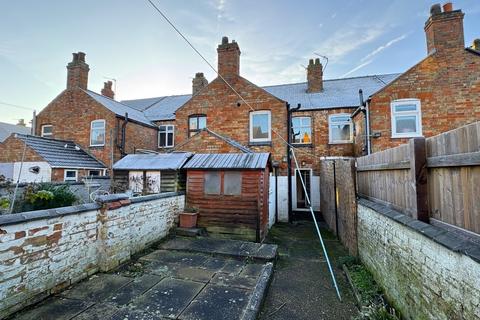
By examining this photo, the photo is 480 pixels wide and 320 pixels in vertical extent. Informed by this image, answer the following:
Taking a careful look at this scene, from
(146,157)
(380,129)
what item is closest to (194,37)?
(146,157)

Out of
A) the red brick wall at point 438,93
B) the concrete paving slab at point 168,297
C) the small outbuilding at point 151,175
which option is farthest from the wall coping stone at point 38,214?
the red brick wall at point 438,93

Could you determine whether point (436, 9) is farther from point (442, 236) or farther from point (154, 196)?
point (154, 196)

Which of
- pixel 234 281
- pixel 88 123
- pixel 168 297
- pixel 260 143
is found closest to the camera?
pixel 168 297

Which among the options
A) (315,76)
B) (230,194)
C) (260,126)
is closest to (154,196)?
(230,194)

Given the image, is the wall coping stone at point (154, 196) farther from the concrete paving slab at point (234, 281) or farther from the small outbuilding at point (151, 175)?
the concrete paving slab at point (234, 281)

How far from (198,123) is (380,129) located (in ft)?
31.2

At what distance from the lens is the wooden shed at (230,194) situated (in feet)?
25.1

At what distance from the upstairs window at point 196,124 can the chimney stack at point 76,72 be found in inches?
311

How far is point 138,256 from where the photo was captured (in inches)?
224

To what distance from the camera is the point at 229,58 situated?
41.9ft

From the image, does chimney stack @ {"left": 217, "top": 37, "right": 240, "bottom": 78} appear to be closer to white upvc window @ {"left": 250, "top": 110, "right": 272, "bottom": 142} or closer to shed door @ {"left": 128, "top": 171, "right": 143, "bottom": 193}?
white upvc window @ {"left": 250, "top": 110, "right": 272, "bottom": 142}

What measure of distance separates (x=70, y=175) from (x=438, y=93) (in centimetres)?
1818

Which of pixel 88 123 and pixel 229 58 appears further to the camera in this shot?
pixel 88 123

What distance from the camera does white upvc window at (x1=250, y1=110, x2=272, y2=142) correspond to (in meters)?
12.2
